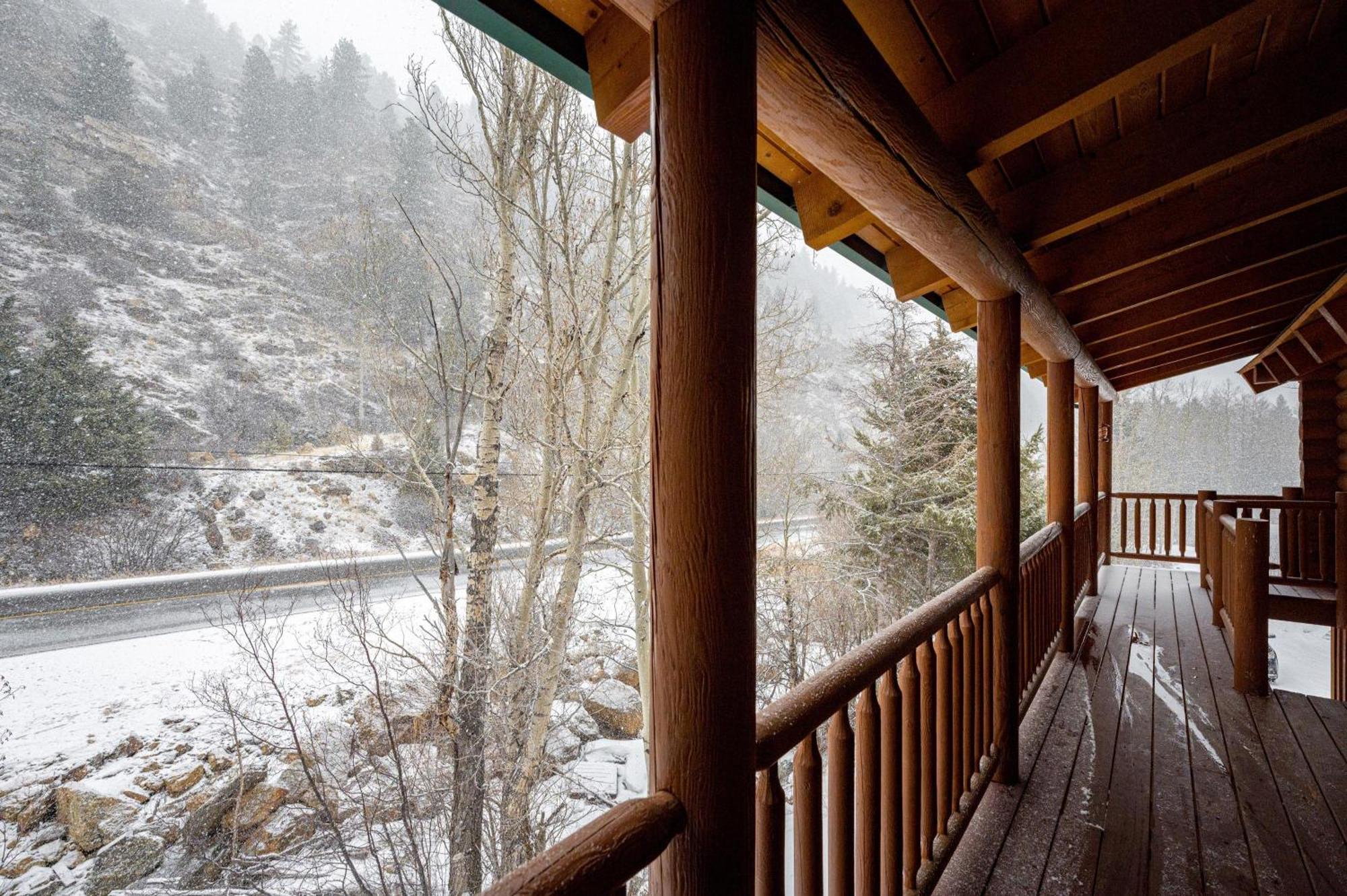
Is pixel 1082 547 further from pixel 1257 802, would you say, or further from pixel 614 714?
pixel 614 714

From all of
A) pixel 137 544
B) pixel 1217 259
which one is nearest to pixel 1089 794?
pixel 1217 259

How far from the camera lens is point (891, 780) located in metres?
1.48

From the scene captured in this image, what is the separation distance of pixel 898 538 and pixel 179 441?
13.3 m

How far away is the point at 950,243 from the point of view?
68.2 inches

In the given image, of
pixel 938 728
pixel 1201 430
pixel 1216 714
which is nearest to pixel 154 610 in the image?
pixel 938 728

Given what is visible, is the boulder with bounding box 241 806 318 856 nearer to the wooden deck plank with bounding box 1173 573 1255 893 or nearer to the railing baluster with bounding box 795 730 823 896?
the railing baluster with bounding box 795 730 823 896

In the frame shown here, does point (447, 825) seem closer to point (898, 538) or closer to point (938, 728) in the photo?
point (938, 728)

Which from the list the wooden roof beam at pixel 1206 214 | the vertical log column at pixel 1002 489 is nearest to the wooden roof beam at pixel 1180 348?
the wooden roof beam at pixel 1206 214

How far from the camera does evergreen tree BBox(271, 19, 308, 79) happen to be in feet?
57.4

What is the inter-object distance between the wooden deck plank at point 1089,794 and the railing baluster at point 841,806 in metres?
1.02

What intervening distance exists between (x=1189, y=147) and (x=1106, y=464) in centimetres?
582

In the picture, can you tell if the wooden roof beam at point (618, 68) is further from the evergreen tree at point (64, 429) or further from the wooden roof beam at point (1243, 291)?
→ the evergreen tree at point (64, 429)

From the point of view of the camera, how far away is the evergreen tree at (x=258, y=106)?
13422mm

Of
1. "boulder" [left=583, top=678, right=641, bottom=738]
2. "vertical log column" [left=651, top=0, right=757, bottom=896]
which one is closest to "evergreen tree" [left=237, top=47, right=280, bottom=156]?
"boulder" [left=583, top=678, right=641, bottom=738]
